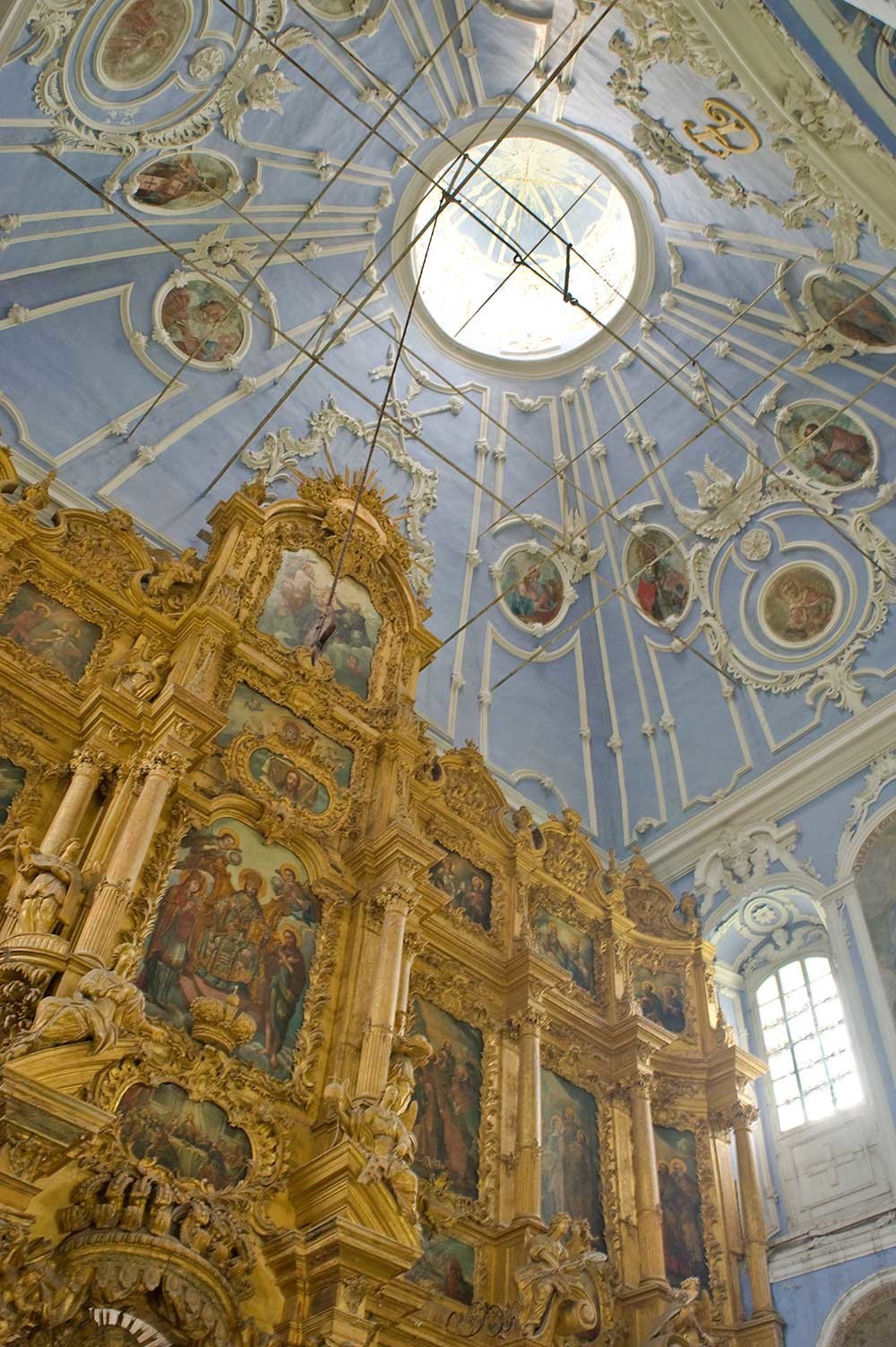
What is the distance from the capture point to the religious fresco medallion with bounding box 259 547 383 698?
1445 centimetres

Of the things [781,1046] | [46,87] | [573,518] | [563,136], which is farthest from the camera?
[573,518]

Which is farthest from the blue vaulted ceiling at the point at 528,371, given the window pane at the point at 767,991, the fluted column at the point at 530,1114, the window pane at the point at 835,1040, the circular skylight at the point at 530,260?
the fluted column at the point at 530,1114

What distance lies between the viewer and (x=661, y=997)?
608 inches

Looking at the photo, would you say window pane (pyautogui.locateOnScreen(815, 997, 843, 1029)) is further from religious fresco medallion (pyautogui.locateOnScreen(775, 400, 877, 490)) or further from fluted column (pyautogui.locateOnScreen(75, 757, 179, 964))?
fluted column (pyautogui.locateOnScreen(75, 757, 179, 964))

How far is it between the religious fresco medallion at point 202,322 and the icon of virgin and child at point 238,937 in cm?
829

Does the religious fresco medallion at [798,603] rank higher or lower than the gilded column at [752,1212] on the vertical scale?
higher

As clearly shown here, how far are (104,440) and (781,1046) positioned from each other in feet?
41.9

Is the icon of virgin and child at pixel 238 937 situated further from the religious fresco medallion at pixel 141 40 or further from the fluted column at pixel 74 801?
the religious fresco medallion at pixel 141 40

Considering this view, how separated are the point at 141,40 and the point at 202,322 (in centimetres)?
425

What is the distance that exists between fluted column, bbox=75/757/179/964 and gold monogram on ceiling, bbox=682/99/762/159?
11.0 metres

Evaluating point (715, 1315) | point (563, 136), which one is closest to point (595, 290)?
point (563, 136)

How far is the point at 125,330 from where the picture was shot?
16.1 meters

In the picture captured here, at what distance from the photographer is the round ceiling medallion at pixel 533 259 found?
1997 centimetres

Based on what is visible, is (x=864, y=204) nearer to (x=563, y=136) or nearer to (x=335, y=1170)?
(x=563, y=136)
